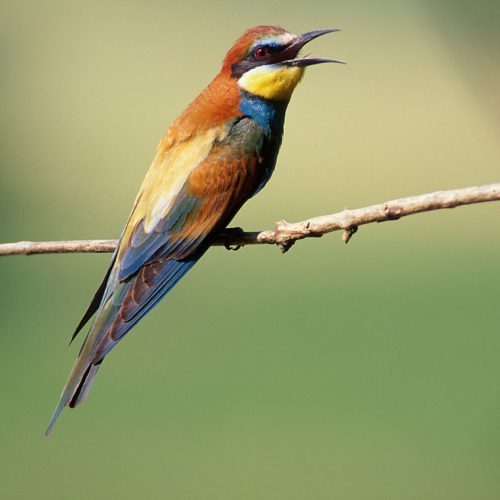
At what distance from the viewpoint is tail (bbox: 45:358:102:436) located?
1.64 metres

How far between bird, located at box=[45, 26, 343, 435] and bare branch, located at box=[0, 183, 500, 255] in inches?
2.7

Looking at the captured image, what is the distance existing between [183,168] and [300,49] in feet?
1.22

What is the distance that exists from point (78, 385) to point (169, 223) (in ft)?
1.27

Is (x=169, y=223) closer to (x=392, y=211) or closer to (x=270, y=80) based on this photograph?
(x=270, y=80)

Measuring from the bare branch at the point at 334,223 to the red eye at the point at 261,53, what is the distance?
396 mm

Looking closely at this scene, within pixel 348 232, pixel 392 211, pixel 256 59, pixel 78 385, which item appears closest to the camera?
pixel 392 211

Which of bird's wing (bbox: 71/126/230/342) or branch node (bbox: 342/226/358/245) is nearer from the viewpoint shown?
branch node (bbox: 342/226/358/245)

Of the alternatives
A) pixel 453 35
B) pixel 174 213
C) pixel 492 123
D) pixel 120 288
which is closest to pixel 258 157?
pixel 174 213

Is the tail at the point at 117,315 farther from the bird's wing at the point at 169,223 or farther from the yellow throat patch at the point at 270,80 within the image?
the yellow throat patch at the point at 270,80

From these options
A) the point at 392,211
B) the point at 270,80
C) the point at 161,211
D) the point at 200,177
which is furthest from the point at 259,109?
the point at 392,211

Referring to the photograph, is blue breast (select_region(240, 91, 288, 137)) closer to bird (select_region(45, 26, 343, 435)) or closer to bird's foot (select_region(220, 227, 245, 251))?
bird (select_region(45, 26, 343, 435))

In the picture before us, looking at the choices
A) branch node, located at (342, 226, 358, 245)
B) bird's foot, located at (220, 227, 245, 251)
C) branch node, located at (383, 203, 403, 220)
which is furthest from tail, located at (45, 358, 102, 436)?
branch node, located at (383, 203, 403, 220)

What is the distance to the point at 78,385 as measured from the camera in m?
1.65

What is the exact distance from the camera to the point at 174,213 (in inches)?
71.5
